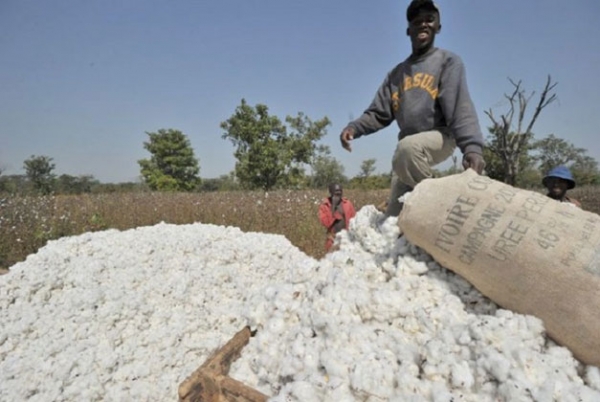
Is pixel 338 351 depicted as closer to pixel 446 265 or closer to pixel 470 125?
pixel 446 265

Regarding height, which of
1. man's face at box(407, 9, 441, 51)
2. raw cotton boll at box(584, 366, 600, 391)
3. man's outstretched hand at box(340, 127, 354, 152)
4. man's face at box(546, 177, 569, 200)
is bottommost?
raw cotton boll at box(584, 366, 600, 391)

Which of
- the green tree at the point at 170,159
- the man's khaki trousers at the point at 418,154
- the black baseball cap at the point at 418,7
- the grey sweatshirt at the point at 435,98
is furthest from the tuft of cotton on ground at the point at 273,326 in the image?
the green tree at the point at 170,159

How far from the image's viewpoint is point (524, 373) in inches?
40.8

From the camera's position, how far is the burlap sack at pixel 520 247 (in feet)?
3.74

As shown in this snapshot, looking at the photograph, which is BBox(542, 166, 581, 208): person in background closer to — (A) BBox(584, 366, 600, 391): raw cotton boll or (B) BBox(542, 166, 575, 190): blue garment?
(B) BBox(542, 166, 575, 190): blue garment

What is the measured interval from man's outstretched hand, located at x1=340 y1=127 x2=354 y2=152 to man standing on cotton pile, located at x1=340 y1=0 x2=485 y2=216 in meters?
0.32

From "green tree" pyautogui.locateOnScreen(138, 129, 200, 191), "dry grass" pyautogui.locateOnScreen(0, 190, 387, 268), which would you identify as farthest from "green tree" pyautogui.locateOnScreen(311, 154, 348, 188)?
"dry grass" pyautogui.locateOnScreen(0, 190, 387, 268)

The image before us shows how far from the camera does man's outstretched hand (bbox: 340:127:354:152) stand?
7.45ft

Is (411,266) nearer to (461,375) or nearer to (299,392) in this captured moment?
(461,375)

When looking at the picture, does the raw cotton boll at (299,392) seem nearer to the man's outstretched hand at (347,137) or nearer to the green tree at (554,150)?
the man's outstretched hand at (347,137)

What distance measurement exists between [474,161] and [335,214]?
2.88 m

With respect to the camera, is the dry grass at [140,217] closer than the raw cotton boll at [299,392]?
No

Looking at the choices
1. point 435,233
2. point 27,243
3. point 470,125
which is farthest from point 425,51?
point 27,243

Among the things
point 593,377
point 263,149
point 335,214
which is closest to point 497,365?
point 593,377
